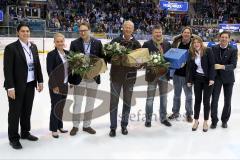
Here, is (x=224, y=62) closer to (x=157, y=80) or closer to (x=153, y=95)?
(x=157, y=80)

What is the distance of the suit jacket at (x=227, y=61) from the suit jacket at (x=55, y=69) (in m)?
2.05

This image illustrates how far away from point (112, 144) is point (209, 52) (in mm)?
1697

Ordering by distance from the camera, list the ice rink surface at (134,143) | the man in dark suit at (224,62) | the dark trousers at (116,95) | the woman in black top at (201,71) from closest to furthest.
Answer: the ice rink surface at (134,143), the dark trousers at (116,95), the woman in black top at (201,71), the man in dark suit at (224,62)

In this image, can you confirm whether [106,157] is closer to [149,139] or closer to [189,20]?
[149,139]

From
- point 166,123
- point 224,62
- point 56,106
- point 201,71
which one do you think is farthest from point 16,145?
point 224,62

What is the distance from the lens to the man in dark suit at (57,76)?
4.25 metres

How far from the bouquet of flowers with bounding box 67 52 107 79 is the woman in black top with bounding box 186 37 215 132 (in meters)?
1.22

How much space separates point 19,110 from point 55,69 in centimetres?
62

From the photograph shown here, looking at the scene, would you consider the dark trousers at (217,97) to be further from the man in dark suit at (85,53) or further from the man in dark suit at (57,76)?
the man in dark suit at (57,76)

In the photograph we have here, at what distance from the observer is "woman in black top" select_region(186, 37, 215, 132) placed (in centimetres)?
466

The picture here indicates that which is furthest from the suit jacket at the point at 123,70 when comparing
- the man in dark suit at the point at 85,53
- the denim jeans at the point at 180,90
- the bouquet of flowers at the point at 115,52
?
the denim jeans at the point at 180,90

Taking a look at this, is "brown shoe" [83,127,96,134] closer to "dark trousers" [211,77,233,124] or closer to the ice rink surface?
the ice rink surface

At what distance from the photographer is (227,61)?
15.8ft

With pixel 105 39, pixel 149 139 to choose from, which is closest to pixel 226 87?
pixel 149 139
